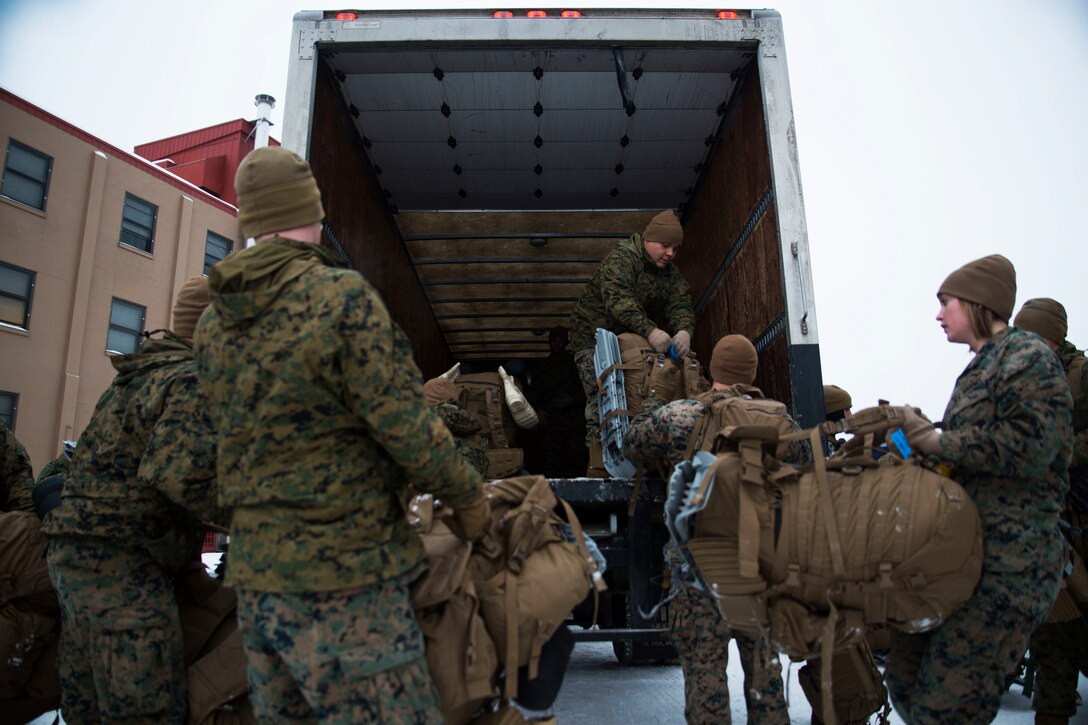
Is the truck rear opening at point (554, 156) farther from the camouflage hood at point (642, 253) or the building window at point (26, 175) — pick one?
the building window at point (26, 175)

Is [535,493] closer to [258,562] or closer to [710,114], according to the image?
[258,562]

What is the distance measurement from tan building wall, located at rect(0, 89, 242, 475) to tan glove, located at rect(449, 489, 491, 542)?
12.8 meters

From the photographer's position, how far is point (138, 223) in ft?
47.1

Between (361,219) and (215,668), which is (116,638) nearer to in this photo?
(215,668)

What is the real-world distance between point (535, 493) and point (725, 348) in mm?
1376

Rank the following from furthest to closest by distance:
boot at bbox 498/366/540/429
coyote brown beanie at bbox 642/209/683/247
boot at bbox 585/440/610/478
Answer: boot at bbox 498/366/540/429, coyote brown beanie at bbox 642/209/683/247, boot at bbox 585/440/610/478

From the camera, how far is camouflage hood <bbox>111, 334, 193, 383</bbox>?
90.4 inches

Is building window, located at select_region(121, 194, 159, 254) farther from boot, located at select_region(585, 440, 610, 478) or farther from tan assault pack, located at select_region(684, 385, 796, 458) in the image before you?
tan assault pack, located at select_region(684, 385, 796, 458)

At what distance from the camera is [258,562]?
1515mm

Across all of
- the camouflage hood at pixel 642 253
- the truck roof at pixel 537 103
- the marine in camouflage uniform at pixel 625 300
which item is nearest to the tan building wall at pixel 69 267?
the truck roof at pixel 537 103

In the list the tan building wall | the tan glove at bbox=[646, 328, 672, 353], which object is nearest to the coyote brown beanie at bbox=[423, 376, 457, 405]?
the tan glove at bbox=[646, 328, 672, 353]

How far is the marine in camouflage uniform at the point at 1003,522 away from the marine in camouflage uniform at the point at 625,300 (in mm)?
2203

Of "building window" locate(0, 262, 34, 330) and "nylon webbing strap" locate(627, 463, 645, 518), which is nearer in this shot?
"nylon webbing strap" locate(627, 463, 645, 518)

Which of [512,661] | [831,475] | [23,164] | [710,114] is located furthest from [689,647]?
[23,164]
